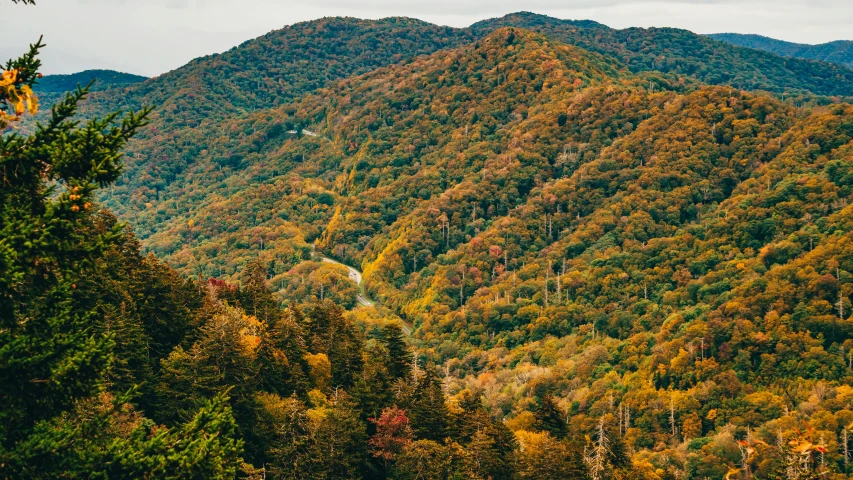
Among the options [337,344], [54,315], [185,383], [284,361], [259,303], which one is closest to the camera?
[54,315]

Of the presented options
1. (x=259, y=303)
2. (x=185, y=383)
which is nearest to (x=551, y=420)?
(x=259, y=303)

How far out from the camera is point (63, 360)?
10922 millimetres

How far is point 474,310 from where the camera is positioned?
138m

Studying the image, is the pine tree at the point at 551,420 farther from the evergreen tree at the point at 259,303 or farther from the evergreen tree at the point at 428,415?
the evergreen tree at the point at 259,303

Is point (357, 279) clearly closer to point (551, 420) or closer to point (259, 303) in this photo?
point (259, 303)

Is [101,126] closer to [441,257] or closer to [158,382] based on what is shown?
[158,382]

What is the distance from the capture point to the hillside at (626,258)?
94.7 m

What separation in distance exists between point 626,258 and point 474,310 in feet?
98.1

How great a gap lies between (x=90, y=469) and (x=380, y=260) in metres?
151

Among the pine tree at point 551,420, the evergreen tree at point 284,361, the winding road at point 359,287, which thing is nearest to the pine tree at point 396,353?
the evergreen tree at point 284,361

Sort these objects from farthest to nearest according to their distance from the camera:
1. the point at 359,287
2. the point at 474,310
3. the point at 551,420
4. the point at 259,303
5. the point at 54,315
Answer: the point at 359,287, the point at 474,310, the point at 259,303, the point at 551,420, the point at 54,315

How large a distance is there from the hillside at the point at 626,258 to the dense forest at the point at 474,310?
49 cm

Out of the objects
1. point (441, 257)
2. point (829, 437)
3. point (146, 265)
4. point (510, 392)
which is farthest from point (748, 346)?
point (146, 265)

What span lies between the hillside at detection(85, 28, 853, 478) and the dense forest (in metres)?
0.49
